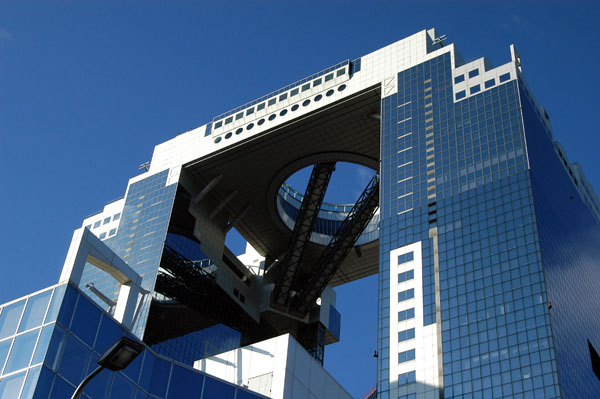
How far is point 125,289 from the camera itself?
3994cm

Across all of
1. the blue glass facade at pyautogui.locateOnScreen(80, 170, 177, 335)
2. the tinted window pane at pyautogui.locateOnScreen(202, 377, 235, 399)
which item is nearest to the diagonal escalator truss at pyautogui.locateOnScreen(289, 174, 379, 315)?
the blue glass facade at pyautogui.locateOnScreen(80, 170, 177, 335)

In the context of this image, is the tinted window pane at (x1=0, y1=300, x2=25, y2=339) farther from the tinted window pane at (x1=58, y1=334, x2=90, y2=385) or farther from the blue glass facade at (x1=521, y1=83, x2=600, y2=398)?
the blue glass facade at (x1=521, y1=83, x2=600, y2=398)

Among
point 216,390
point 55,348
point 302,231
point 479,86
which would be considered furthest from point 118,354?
point 302,231

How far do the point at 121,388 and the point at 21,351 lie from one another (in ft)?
13.3

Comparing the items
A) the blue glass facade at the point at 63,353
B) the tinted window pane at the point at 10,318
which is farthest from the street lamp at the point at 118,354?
the tinted window pane at the point at 10,318

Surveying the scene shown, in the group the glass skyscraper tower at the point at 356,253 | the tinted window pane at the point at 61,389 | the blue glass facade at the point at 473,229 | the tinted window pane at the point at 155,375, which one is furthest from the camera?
the blue glass facade at the point at 473,229

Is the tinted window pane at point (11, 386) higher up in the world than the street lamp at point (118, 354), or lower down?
higher up

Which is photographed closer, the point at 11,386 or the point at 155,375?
the point at 11,386

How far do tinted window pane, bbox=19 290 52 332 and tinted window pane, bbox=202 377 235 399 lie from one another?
332 inches

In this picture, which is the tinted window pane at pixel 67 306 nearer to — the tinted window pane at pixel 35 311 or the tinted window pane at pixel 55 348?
the tinted window pane at pixel 55 348

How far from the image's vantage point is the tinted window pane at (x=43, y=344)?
1129 inches

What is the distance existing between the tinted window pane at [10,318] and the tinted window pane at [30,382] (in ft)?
10.0

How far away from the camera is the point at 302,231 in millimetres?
→ 96125

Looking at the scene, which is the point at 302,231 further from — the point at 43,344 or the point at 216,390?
the point at 43,344
